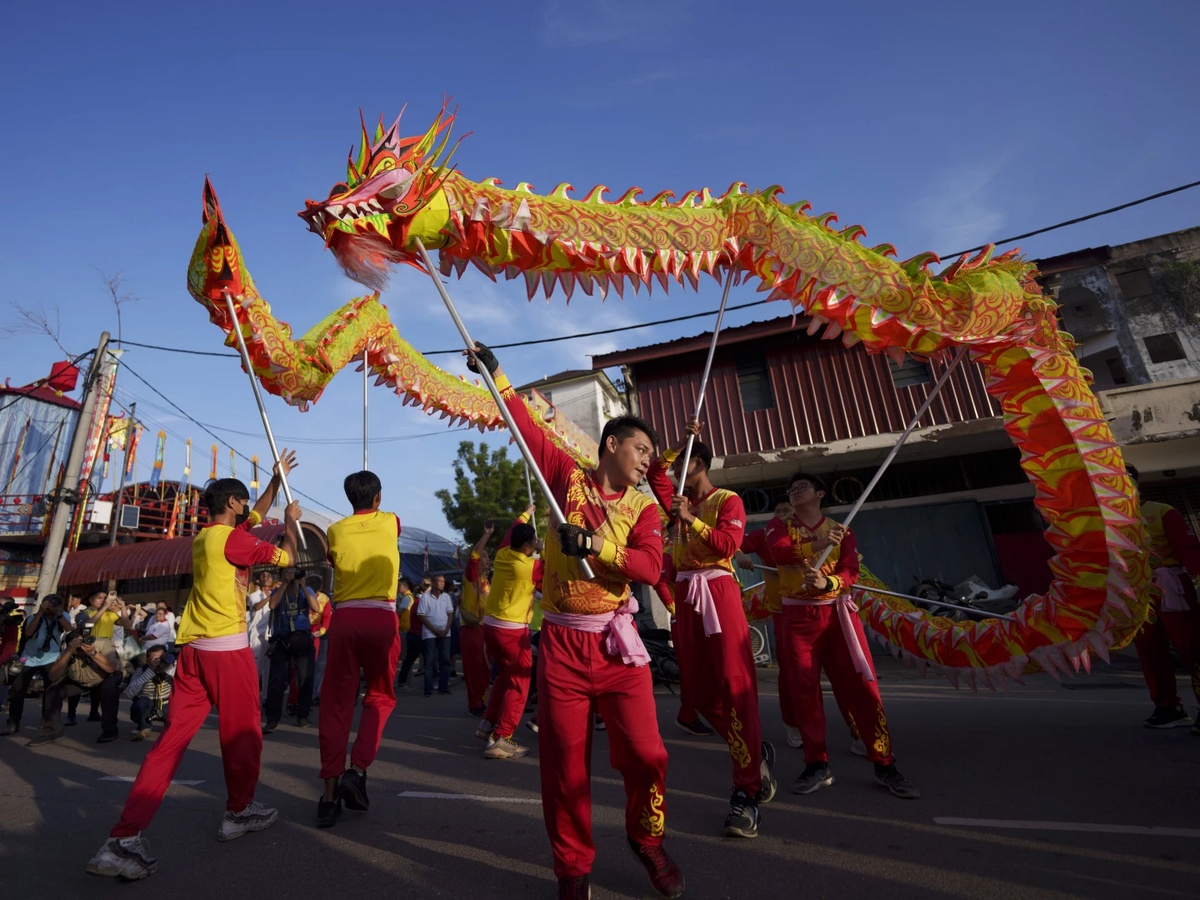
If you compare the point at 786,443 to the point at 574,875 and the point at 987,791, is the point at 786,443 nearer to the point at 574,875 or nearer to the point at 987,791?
the point at 987,791

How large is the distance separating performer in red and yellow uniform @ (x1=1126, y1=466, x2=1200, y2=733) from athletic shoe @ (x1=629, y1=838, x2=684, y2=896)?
4063 millimetres

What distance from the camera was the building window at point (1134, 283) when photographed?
1382cm

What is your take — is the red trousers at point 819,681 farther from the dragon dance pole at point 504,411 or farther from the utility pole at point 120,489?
the utility pole at point 120,489

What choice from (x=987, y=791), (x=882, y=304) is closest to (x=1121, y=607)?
(x=987, y=791)

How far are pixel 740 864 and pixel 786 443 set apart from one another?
425 inches

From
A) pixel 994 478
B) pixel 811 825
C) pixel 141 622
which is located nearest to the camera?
pixel 811 825

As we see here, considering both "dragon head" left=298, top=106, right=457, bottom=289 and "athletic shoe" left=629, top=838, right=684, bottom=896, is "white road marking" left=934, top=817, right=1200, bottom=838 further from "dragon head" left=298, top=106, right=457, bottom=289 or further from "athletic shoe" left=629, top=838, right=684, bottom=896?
"dragon head" left=298, top=106, right=457, bottom=289

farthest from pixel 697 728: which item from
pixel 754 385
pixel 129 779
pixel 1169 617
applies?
pixel 754 385

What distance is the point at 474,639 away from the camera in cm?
728

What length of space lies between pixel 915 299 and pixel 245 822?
4526 mm

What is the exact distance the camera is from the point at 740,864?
2.58 metres

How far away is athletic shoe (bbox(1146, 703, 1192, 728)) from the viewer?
4383 millimetres

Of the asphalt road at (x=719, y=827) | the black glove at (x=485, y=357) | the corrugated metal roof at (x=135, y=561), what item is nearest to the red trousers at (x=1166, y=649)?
the asphalt road at (x=719, y=827)

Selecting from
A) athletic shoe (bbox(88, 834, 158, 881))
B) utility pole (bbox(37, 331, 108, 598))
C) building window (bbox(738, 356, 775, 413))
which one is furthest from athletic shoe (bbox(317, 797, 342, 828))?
building window (bbox(738, 356, 775, 413))
